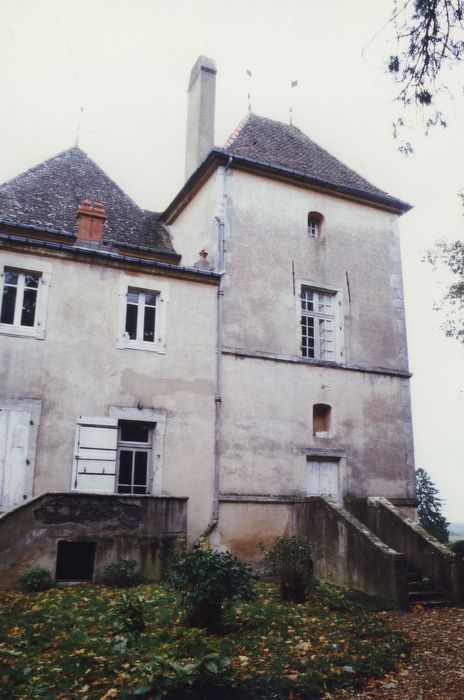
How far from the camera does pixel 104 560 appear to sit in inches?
388

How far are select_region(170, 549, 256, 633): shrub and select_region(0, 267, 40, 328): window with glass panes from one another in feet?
20.3

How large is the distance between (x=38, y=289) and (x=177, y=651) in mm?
7790

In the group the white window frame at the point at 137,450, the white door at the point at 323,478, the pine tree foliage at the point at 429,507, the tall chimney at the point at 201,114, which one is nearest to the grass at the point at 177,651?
the white window frame at the point at 137,450

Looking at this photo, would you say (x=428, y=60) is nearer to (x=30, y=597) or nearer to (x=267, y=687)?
(x=267, y=687)

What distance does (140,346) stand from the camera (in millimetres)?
12094

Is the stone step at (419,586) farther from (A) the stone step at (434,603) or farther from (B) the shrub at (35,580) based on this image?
(B) the shrub at (35,580)

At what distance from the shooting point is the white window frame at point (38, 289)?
36.4 ft

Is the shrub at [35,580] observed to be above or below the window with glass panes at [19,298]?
below

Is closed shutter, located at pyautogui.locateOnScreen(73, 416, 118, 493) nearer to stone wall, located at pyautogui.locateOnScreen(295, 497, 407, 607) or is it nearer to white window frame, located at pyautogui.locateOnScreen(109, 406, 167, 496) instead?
white window frame, located at pyautogui.locateOnScreen(109, 406, 167, 496)

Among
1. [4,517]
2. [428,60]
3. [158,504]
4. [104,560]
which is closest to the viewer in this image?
[428,60]

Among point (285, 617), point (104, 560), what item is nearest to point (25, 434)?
point (104, 560)

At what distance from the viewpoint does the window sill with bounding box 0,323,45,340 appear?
11.0 m

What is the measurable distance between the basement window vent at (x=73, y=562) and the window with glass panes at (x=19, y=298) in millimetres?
4172

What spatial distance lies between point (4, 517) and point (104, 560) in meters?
1.83
